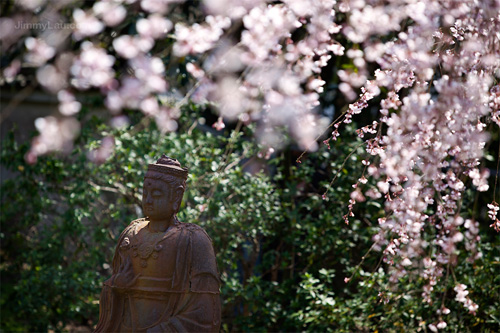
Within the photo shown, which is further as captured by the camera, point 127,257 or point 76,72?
point 127,257

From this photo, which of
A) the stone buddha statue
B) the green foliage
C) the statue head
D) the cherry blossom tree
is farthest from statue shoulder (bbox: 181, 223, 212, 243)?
the green foliage

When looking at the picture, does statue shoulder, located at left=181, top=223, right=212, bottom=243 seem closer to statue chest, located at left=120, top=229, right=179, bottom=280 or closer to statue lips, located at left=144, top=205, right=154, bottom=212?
statue chest, located at left=120, top=229, right=179, bottom=280

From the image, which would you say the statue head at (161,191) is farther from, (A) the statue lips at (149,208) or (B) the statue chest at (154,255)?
(B) the statue chest at (154,255)

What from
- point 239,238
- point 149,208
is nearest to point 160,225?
point 149,208

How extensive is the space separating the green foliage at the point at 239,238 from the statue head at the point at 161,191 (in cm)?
215

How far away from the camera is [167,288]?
398 cm

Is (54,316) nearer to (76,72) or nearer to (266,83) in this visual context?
(266,83)

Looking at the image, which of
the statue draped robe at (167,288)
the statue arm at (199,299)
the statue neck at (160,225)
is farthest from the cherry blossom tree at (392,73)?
the statue arm at (199,299)

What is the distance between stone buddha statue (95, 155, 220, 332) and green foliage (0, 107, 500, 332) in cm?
215

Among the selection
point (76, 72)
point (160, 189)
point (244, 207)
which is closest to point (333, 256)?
point (244, 207)

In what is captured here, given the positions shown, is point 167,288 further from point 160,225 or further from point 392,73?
point 392,73

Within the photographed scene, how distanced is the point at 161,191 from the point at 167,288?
1.87 feet

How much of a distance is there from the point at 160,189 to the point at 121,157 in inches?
104

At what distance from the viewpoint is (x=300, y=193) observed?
7.29m
